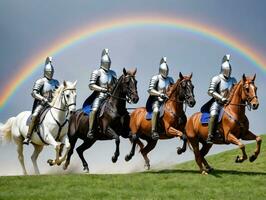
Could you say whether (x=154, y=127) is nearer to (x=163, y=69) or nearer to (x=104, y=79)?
(x=163, y=69)

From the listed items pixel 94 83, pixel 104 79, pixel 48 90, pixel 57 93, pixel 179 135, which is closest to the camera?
pixel 179 135

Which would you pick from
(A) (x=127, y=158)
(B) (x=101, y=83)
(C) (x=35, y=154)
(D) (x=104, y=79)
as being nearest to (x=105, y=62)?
(D) (x=104, y=79)

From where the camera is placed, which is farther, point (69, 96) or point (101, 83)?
point (101, 83)

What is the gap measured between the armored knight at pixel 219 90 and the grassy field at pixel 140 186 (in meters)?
2.12

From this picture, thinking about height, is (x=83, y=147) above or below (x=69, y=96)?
below

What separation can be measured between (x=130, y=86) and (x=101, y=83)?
2455mm

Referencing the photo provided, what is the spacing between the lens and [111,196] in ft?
66.0

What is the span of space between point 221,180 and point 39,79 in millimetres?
9880

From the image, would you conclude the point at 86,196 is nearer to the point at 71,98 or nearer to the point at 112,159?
the point at 112,159

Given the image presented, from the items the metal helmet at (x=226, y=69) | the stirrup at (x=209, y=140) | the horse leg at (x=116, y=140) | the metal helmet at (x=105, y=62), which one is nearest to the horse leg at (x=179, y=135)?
the stirrup at (x=209, y=140)

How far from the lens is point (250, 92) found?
22.7m

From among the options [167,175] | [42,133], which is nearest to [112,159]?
[167,175]

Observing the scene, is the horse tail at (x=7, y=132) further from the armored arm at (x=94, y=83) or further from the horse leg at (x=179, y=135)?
the horse leg at (x=179, y=135)

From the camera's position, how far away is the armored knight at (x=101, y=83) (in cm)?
2616
